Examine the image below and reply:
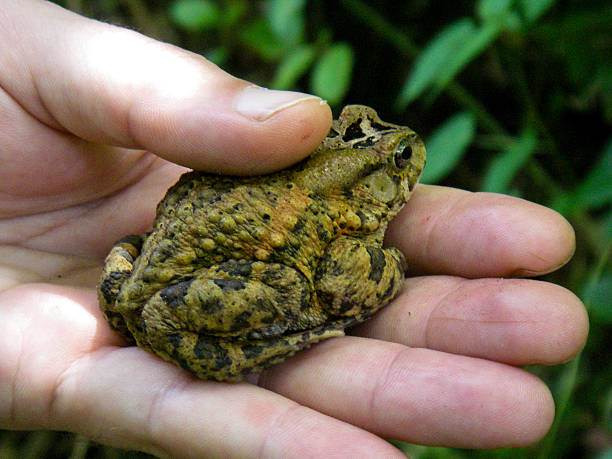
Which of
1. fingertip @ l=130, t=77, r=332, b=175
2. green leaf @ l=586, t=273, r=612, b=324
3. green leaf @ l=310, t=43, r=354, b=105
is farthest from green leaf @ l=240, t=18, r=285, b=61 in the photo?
green leaf @ l=586, t=273, r=612, b=324

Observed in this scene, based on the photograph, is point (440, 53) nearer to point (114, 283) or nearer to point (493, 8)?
point (493, 8)

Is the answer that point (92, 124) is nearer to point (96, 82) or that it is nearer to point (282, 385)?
point (96, 82)

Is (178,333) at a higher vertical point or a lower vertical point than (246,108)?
lower

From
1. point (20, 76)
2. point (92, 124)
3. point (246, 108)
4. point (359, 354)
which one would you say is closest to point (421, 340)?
point (359, 354)

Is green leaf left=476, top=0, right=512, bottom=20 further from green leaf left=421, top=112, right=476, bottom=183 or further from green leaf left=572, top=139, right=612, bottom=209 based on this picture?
green leaf left=572, top=139, right=612, bottom=209

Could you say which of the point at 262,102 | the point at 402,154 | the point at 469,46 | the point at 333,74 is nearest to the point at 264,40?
the point at 333,74
